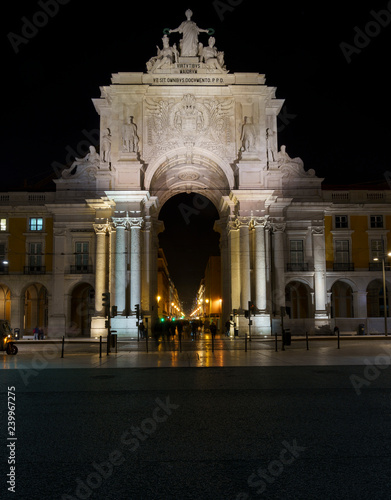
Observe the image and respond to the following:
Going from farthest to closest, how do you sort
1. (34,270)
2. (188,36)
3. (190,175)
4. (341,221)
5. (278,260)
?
(190,175) < (341,221) < (34,270) < (188,36) < (278,260)

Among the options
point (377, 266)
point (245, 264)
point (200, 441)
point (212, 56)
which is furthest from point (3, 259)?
point (200, 441)

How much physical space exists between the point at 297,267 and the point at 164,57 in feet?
70.4

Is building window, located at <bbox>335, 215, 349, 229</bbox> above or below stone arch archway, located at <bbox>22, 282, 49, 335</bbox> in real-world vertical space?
above

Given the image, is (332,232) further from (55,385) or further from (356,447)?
(356,447)

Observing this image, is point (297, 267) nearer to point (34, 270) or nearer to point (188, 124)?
point (188, 124)

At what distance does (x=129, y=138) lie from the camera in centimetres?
4475

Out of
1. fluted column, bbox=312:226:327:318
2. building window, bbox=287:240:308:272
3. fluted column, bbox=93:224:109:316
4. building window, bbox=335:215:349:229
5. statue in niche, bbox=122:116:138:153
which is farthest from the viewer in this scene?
building window, bbox=335:215:349:229

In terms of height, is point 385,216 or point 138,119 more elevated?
point 138,119

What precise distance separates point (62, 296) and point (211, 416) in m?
39.0

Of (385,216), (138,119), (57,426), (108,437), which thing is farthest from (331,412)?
(385,216)

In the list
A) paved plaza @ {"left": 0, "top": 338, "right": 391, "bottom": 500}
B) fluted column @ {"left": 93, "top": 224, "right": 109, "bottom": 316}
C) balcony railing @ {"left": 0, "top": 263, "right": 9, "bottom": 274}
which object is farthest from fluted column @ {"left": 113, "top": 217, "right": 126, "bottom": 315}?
paved plaza @ {"left": 0, "top": 338, "right": 391, "bottom": 500}

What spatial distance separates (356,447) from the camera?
23.7 ft

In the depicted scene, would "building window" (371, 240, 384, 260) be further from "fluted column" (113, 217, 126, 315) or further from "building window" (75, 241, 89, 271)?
"building window" (75, 241, 89, 271)

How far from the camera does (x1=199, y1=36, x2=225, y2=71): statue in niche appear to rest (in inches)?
1832
